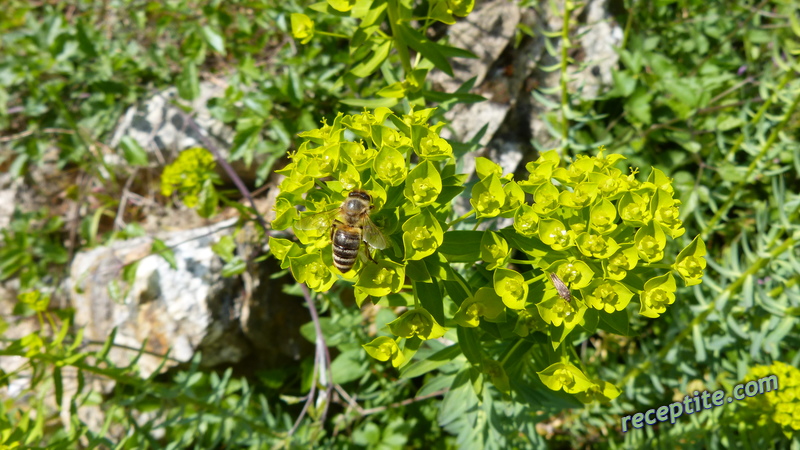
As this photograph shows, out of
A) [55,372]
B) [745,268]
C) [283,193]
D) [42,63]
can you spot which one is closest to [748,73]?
[745,268]

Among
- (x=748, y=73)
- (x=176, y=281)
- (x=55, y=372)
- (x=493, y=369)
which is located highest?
(x=748, y=73)

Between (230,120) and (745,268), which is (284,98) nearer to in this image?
(230,120)

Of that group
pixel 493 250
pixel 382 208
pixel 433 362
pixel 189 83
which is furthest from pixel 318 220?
pixel 189 83

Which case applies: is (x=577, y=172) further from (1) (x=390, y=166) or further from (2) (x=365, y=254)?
(2) (x=365, y=254)

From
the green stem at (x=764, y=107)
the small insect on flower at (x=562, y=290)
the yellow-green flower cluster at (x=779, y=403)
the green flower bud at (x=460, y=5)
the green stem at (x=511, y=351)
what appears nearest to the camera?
the small insect on flower at (x=562, y=290)

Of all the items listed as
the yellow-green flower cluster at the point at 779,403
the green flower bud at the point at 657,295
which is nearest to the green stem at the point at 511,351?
the green flower bud at the point at 657,295

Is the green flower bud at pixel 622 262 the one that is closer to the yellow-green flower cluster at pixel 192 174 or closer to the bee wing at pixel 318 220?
the bee wing at pixel 318 220
